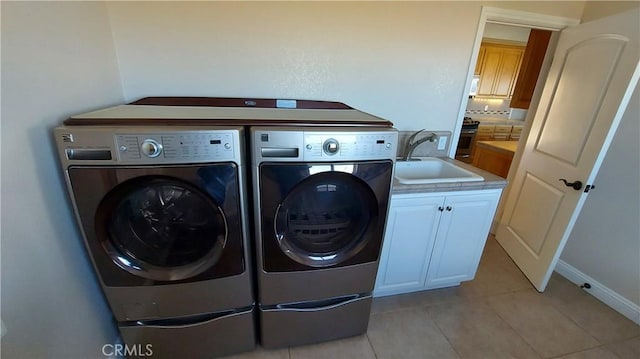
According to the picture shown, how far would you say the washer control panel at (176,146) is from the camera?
34.4 inches

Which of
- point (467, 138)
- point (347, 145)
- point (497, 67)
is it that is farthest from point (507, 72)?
point (347, 145)

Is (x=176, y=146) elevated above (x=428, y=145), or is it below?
above

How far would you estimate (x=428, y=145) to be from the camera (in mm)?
2045

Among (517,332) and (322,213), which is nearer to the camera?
(322,213)

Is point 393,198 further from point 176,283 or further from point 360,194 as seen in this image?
point 176,283

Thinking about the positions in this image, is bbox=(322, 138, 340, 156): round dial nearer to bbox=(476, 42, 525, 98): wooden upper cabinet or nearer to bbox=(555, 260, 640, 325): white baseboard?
bbox=(555, 260, 640, 325): white baseboard

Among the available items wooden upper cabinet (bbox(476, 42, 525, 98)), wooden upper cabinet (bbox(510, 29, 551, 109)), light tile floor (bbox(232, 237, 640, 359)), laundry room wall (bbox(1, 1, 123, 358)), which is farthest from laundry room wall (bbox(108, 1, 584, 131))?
wooden upper cabinet (bbox(476, 42, 525, 98))

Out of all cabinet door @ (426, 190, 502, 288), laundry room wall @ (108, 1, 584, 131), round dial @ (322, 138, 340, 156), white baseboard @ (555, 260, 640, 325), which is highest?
laundry room wall @ (108, 1, 584, 131)

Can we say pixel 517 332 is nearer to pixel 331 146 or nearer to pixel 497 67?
pixel 331 146

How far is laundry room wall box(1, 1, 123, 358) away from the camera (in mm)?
799

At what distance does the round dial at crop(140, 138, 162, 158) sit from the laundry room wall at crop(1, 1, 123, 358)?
37 centimetres

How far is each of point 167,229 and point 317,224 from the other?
636mm

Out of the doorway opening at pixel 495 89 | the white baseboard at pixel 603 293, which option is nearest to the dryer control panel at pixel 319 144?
the white baseboard at pixel 603 293

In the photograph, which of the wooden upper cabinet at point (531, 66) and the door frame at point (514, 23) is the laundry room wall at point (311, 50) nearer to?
the door frame at point (514, 23)
